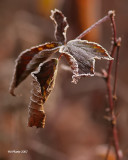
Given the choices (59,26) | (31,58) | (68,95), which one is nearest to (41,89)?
(31,58)

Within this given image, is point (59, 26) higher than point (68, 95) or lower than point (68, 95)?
higher

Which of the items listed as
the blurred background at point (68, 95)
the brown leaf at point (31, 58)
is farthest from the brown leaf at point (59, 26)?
the blurred background at point (68, 95)

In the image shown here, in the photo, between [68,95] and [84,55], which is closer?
[84,55]

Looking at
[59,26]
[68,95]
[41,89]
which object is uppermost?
[59,26]

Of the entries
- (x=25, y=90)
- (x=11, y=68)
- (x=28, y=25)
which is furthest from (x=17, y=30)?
→ (x=25, y=90)

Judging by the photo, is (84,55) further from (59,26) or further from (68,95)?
(68,95)

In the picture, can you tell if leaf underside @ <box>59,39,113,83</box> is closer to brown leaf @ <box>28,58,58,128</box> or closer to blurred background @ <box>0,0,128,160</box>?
brown leaf @ <box>28,58,58,128</box>

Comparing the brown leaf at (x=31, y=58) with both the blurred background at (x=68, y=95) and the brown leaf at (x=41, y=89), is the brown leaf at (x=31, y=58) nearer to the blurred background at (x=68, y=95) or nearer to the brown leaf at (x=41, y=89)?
A: the brown leaf at (x=41, y=89)
